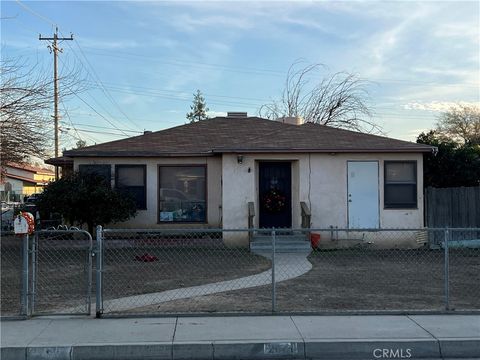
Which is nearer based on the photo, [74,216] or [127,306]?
[127,306]

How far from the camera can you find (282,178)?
17219 millimetres

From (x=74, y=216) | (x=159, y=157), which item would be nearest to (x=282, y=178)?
(x=159, y=157)

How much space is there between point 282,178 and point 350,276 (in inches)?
259

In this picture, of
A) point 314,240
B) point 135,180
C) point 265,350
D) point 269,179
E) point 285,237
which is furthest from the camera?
point 135,180

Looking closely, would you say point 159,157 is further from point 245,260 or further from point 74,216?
point 245,260

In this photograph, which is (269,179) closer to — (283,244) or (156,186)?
(283,244)

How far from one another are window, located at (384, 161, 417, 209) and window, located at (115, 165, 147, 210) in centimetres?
759

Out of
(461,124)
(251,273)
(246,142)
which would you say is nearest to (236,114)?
(246,142)

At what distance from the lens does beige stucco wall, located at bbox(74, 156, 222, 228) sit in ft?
56.4

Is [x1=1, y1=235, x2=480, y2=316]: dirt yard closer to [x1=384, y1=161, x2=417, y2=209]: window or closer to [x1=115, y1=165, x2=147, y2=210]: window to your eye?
[x1=384, y1=161, x2=417, y2=209]: window

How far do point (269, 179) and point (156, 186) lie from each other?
3.61 m

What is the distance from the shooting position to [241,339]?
6477 mm

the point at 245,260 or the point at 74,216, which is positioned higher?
the point at 74,216

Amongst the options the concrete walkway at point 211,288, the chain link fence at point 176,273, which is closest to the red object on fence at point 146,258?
the chain link fence at point 176,273
